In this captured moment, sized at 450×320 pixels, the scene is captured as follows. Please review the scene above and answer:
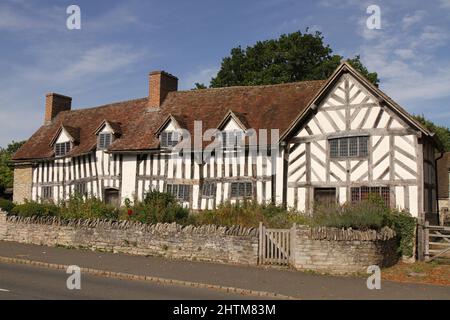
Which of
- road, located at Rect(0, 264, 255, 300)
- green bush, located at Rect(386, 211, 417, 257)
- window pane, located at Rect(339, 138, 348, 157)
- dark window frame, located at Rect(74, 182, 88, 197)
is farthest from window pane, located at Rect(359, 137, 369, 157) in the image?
dark window frame, located at Rect(74, 182, 88, 197)

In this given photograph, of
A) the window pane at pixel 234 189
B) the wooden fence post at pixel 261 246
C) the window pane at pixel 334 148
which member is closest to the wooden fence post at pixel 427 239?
the window pane at pixel 334 148

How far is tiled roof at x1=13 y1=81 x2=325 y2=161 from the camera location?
2331cm

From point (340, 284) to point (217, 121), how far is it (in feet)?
42.7

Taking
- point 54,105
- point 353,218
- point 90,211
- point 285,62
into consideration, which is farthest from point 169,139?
point 285,62

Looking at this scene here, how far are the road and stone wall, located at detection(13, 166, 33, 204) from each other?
17600 mm

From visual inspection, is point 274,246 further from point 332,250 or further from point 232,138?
point 232,138

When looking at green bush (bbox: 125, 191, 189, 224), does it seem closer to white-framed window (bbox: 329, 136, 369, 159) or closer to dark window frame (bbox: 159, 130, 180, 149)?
dark window frame (bbox: 159, 130, 180, 149)

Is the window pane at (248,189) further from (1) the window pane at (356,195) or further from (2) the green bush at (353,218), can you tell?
(2) the green bush at (353,218)

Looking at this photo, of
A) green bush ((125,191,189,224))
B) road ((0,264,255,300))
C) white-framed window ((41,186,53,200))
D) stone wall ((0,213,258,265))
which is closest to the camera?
road ((0,264,255,300))

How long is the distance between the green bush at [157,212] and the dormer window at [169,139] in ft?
14.7

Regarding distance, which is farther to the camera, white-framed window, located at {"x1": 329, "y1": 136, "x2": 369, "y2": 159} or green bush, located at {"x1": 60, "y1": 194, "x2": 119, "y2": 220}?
green bush, located at {"x1": 60, "y1": 194, "x2": 119, "y2": 220}

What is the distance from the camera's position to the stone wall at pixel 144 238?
15.2 meters

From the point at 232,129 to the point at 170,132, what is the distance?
3.31 m
